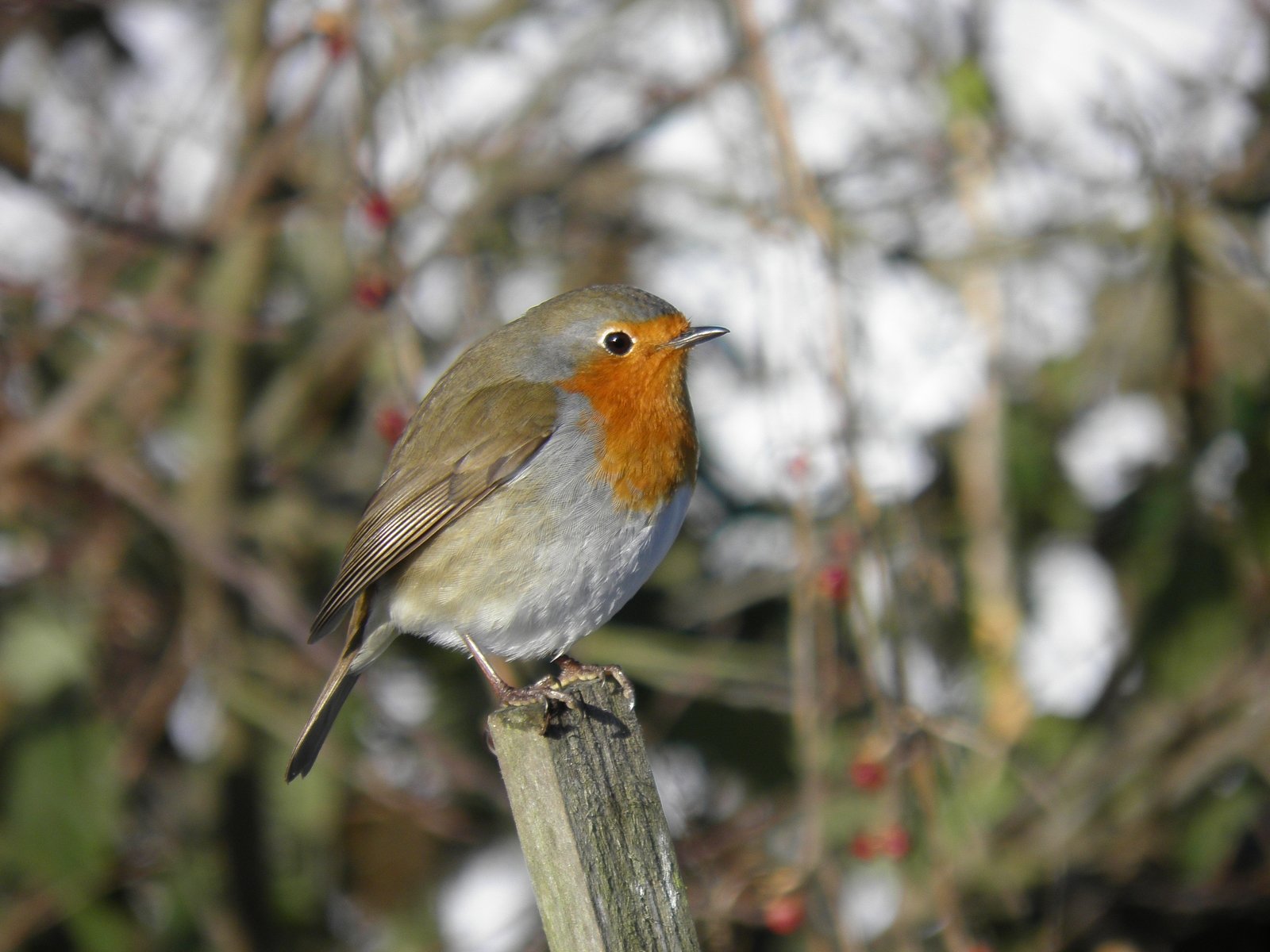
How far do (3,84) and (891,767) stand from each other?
13.4 ft

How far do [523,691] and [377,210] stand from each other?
1.24 m

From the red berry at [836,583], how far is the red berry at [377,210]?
1300mm

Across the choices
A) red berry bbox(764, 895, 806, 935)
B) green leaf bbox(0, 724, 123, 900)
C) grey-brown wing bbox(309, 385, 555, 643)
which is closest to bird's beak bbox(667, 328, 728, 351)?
grey-brown wing bbox(309, 385, 555, 643)

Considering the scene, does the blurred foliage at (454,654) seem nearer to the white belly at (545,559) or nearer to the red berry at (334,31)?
the red berry at (334,31)

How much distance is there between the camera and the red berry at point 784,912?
11.0 feet

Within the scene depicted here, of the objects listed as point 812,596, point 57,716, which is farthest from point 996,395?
point 57,716

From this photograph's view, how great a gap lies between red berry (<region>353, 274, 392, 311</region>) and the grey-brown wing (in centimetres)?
30

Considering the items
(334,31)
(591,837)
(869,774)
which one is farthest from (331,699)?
(334,31)

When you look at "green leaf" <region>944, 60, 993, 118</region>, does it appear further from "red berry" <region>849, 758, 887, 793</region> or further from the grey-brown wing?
"red berry" <region>849, 758, 887, 793</region>

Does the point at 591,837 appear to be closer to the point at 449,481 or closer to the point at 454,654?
the point at 449,481

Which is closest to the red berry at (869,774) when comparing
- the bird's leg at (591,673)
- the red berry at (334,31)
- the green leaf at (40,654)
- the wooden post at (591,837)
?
the bird's leg at (591,673)

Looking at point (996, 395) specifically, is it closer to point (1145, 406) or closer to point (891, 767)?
point (1145, 406)

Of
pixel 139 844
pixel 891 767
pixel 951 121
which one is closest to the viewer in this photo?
pixel 891 767

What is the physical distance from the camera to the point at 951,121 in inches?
169
